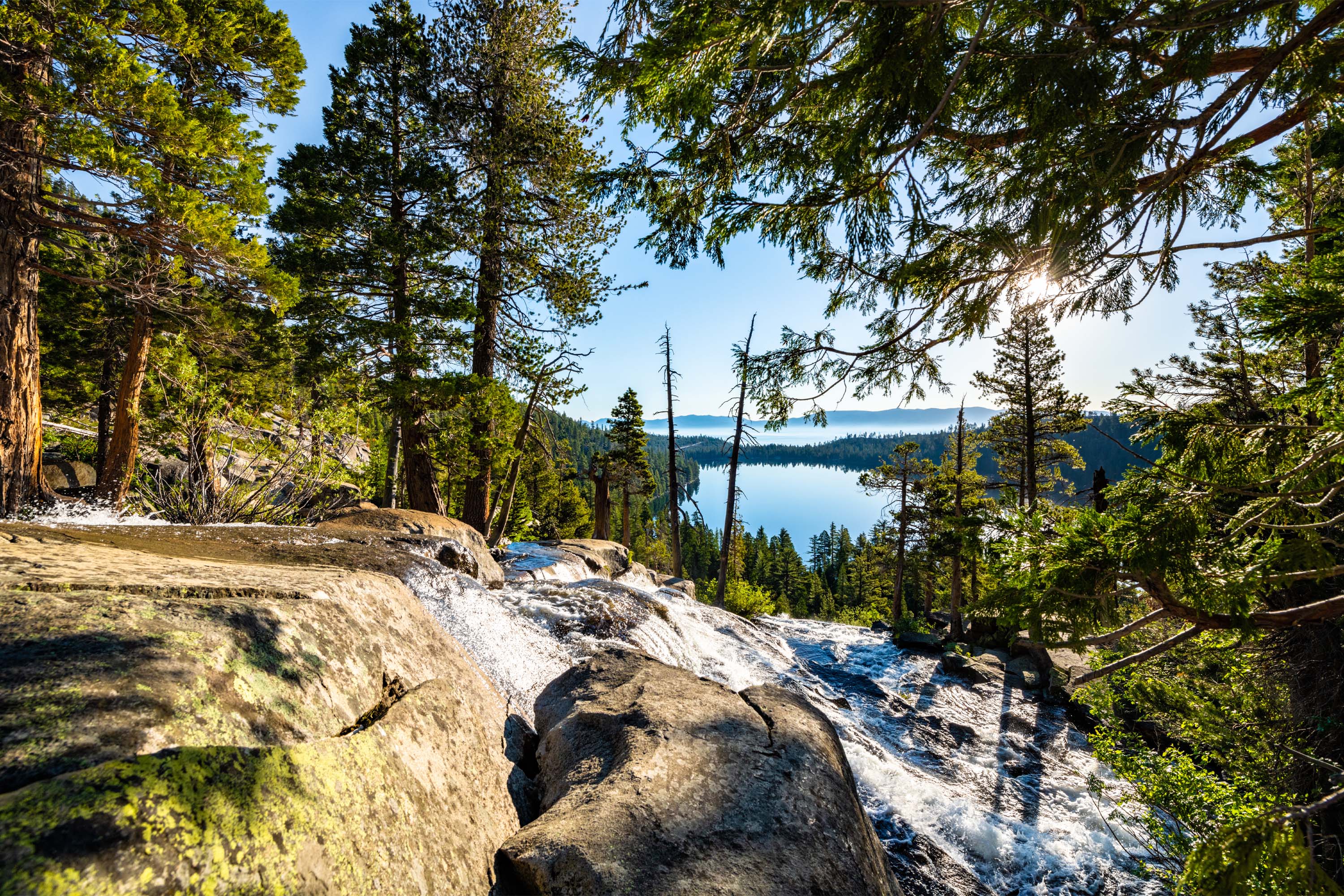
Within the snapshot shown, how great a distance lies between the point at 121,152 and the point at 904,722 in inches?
554

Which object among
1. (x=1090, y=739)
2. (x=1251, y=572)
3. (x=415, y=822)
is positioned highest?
(x=1251, y=572)

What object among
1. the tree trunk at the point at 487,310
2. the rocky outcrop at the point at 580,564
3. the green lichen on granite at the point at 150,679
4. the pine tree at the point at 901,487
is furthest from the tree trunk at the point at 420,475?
the pine tree at the point at 901,487

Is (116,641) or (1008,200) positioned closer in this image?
(116,641)

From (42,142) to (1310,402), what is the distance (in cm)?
1251

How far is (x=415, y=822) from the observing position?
1881 millimetres

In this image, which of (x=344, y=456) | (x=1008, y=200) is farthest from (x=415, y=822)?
(x=344, y=456)

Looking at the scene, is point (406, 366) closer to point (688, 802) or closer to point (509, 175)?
point (509, 175)

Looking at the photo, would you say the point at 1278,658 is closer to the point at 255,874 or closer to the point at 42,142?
the point at 255,874

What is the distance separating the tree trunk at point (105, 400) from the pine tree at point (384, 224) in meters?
10.7

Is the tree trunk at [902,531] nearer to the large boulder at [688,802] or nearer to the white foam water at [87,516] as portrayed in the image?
the large boulder at [688,802]

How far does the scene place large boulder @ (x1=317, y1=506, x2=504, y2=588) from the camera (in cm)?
654

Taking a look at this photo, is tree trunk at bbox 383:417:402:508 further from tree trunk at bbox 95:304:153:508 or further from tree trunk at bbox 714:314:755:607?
tree trunk at bbox 714:314:755:607

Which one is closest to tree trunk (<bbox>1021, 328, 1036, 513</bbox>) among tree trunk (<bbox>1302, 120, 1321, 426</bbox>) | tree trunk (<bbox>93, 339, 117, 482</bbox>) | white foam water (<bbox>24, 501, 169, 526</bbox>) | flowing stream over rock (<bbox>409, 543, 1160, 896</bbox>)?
flowing stream over rock (<bbox>409, 543, 1160, 896</bbox>)

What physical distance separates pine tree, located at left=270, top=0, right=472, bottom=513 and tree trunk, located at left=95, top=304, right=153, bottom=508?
2.43 metres
